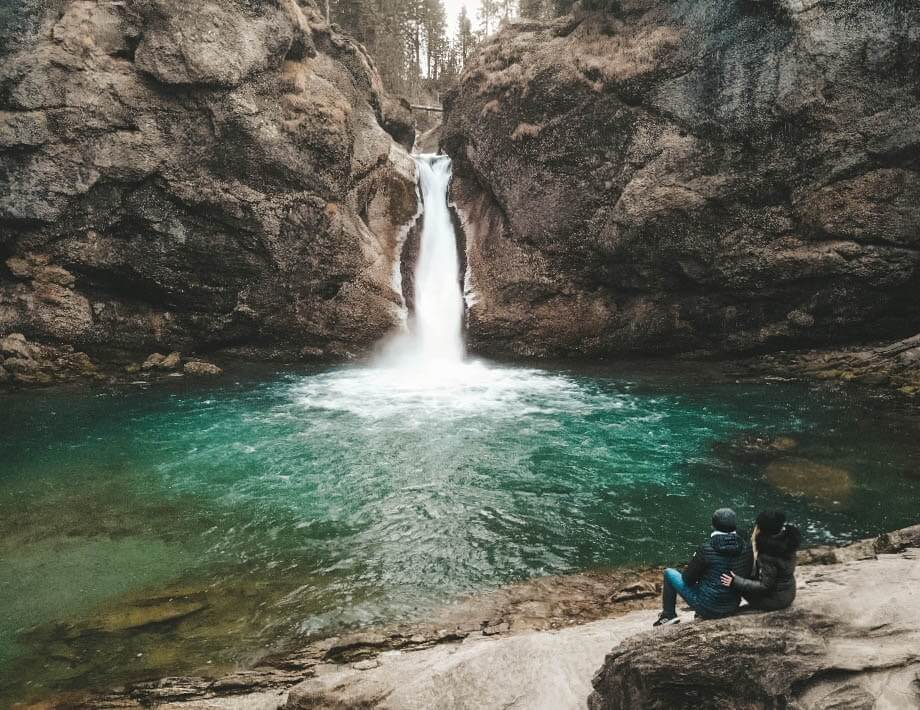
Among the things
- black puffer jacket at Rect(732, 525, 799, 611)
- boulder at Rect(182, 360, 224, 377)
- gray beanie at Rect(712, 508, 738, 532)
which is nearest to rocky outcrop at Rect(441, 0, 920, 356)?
boulder at Rect(182, 360, 224, 377)

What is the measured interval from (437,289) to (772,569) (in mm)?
24800

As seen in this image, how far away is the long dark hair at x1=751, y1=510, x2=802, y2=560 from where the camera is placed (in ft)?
17.4

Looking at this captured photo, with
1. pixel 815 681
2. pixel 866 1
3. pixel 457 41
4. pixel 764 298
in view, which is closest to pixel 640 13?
pixel 866 1

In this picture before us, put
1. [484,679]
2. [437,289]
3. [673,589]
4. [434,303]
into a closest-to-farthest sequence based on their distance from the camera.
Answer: [484,679] → [673,589] → [434,303] → [437,289]

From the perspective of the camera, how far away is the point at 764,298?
24.1 metres

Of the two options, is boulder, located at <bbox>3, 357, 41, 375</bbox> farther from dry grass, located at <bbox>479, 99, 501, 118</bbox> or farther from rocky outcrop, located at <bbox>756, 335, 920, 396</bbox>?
rocky outcrop, located at <bbox>756, 335, 920, 396</bbox>

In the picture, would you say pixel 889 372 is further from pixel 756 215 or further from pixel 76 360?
pixel 76 360

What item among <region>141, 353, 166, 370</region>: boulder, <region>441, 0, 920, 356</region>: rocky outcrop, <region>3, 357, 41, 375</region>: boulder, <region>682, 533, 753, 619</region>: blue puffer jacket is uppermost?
<region>441, 0, 920, 356</region>: rocky outcrop

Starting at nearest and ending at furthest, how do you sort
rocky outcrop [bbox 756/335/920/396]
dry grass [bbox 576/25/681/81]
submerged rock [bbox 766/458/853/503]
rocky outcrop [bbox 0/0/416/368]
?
submerged rock [bbox 766/458/853/503]
rocky outcrop [bbox 756/335/920/396]
rocky outcrop [bbox 0/0/416/368]
dry grass [bbox 576/25/681/81]

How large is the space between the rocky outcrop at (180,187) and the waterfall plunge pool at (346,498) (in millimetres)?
5480

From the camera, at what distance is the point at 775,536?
17.8 feet

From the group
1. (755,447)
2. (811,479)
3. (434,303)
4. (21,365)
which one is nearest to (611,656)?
(811,479)

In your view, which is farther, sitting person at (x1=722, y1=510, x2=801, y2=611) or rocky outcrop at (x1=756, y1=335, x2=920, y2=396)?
rocky outcrop at (x1=756, y1=335, x2=920, y2=396)

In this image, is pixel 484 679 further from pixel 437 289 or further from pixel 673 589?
pixel 437 289
